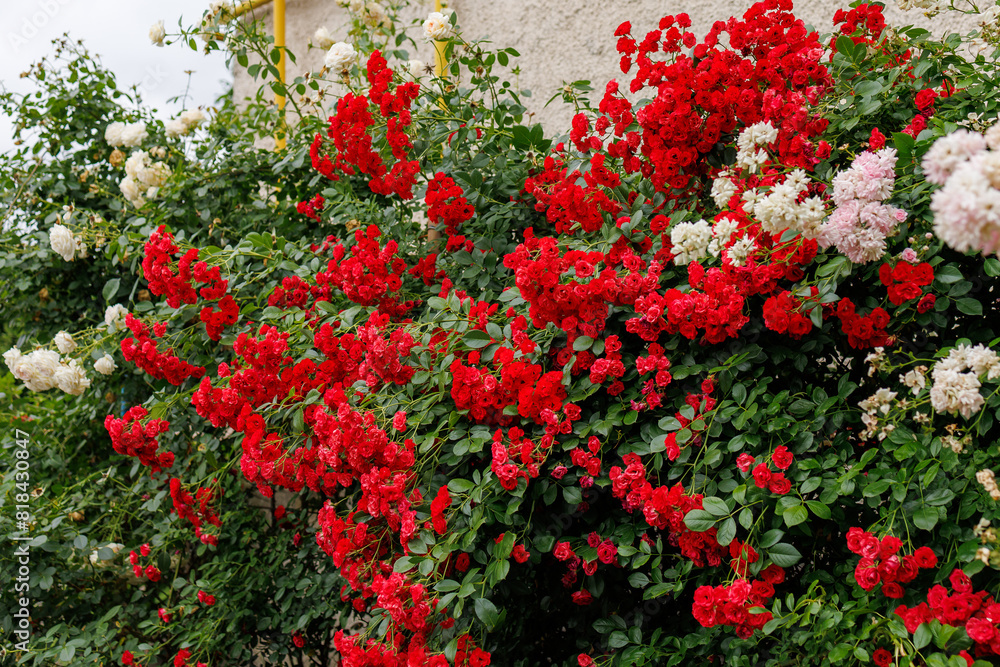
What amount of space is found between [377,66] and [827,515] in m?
1.70

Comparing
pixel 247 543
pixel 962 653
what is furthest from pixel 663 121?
pixel 247 543

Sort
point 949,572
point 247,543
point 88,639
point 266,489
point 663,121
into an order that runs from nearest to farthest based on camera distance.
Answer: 1. point 949,572
2. point 663,121
3. point 266,489
4. point 88,639
5. point 247,543

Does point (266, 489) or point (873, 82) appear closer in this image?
point (873, 82)

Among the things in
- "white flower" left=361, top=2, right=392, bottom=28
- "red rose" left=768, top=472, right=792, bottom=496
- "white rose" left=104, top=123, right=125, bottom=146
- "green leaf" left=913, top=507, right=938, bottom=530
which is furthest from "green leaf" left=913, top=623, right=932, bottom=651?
"white rose" left=104, top=123, right=125, bottom=146

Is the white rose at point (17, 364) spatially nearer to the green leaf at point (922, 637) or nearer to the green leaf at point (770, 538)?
the green leaf at point (770, 538)

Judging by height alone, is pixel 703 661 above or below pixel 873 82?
below

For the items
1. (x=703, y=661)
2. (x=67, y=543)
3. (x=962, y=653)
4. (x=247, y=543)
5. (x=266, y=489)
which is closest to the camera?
(x=962, y=653)

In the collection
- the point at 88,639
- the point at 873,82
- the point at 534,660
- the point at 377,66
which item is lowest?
the point at 534,660

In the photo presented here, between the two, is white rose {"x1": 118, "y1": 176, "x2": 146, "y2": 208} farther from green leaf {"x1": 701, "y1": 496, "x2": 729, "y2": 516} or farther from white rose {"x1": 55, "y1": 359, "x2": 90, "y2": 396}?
green leaf {"x1": 701, "y1": 496, "x2": 729, "y2": 516}

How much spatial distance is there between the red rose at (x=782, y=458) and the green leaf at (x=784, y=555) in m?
0.14

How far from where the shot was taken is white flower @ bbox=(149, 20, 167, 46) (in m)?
2.50

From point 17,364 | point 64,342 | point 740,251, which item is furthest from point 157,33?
point 740,251

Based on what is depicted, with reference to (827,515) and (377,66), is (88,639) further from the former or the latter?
(827,515)

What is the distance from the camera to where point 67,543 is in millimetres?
2252
